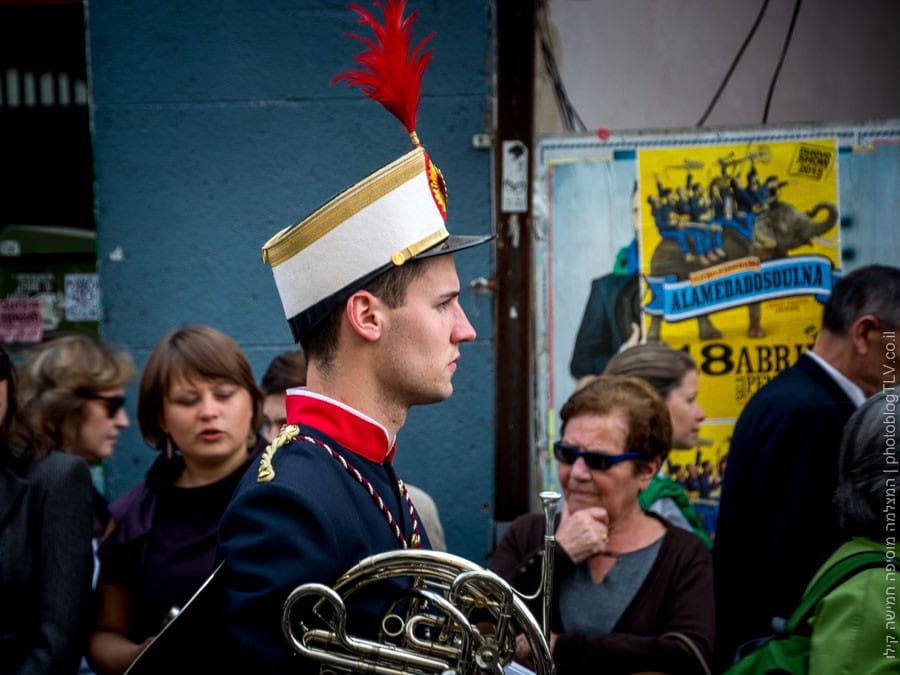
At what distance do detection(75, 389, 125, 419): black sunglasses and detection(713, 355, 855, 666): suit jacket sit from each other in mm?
2344

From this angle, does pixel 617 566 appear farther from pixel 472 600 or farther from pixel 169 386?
pixel 169 386

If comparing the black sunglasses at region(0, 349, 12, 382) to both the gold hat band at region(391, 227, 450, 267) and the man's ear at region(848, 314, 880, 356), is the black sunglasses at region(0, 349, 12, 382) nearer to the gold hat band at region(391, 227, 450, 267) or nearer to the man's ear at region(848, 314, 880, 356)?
the gold hat band at region(391, 227, 450, 267)

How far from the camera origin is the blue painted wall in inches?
193

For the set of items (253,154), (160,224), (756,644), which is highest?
(253,154)

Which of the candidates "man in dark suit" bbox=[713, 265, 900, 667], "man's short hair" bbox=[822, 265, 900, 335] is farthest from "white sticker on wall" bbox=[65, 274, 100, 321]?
"man's short hair" bbox=[822, 265, 900, 335]

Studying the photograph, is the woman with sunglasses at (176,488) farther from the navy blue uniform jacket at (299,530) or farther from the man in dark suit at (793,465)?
the man in dark suit at (793,465)

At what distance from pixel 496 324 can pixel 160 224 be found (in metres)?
1.75

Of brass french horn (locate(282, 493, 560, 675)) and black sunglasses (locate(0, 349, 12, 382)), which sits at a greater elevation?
black sunglasses (locate(0, 349, 12, 382))

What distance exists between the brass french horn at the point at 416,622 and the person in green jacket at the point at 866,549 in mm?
757

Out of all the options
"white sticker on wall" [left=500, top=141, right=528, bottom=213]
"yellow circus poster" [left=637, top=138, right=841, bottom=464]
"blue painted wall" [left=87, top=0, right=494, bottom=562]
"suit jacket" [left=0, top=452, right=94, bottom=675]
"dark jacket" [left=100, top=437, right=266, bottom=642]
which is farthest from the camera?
"blue painted wall" [left=87, top=0, right=494, bottom=562]

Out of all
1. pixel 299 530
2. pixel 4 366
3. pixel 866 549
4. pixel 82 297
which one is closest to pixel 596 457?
pixel 866 549

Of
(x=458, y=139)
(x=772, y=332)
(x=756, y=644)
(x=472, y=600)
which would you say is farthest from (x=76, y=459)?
(x=772, y=332)

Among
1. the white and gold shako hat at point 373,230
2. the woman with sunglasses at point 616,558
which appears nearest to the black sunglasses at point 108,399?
the woman with sunglasses at point 616,558

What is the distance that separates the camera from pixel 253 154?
195 inches
